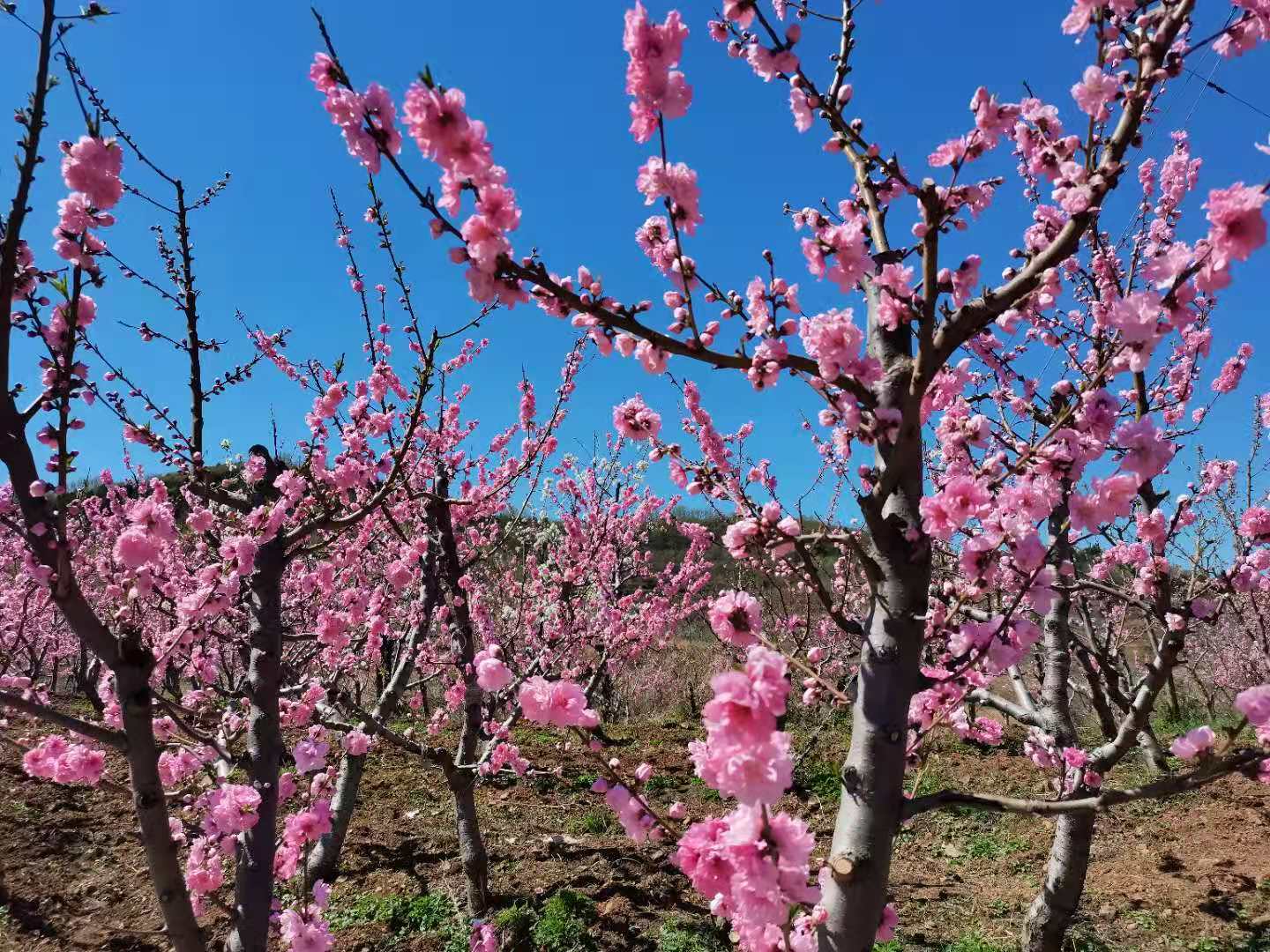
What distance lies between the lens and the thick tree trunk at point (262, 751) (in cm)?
293

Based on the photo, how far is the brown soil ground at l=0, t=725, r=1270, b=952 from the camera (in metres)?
4.89

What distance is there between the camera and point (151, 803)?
1.80 meters

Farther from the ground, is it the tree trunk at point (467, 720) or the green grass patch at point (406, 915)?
the tree trunk at point (467, 720)

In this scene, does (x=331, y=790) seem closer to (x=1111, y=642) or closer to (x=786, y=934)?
(x=786, y=934)

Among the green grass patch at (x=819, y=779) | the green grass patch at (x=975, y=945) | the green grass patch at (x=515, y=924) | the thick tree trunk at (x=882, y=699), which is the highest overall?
the thick tree trunk at (x=882, y=699)

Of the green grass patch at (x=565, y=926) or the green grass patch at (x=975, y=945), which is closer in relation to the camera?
the green grass patch at (x=975, y=945)

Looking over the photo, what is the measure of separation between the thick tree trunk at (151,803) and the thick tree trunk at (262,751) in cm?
102

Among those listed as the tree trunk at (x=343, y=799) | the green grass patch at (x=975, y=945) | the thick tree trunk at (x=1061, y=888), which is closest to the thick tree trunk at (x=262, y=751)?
the tree trunk at (x=343, y=799)

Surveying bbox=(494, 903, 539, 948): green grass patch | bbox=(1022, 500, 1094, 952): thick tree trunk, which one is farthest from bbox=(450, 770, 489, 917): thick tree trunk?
bbox=(1022, 500, 1094, 952): thick tree trunk

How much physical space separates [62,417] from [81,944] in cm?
542

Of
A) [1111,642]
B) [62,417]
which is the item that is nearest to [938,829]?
[1111,642]

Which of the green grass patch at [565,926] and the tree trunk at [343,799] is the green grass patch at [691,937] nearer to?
the green grass patch at [565,926]

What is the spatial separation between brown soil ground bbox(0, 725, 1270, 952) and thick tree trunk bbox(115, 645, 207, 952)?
2665 millimetres

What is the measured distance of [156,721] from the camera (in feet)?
13.5
